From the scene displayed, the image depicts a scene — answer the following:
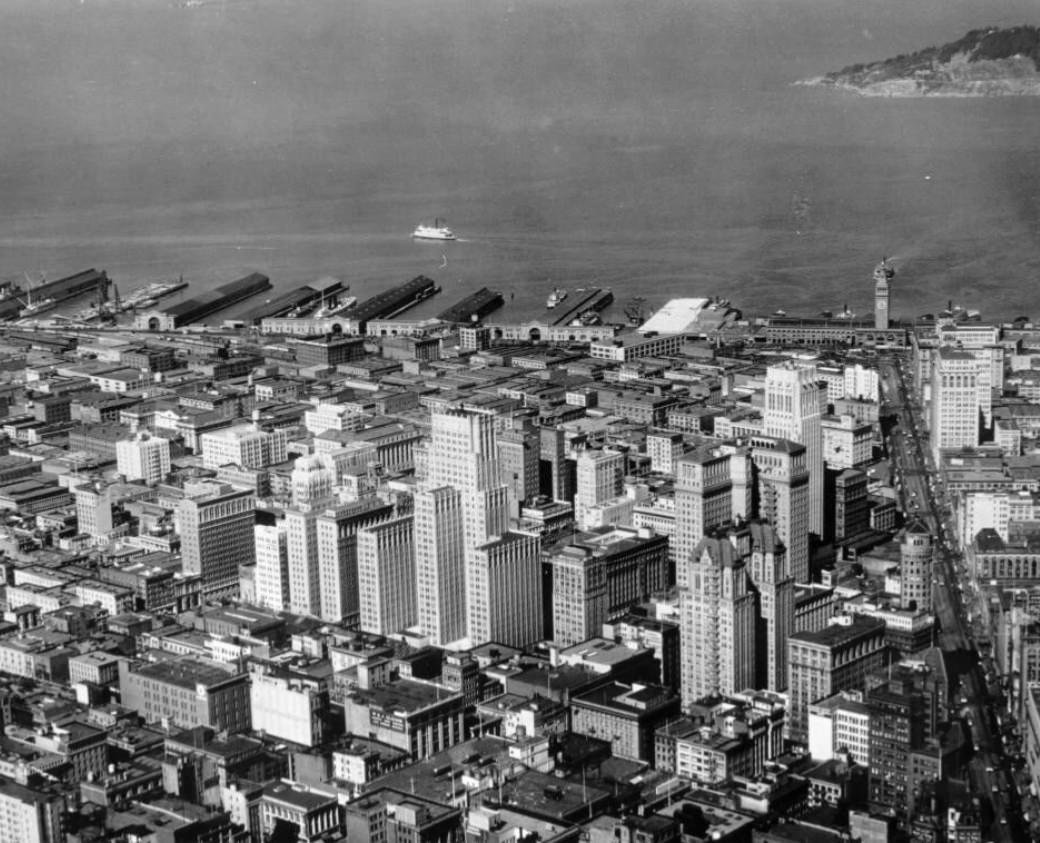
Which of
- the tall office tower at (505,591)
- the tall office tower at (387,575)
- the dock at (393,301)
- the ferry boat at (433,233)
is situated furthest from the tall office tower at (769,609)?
the ferry boat at (433,233)

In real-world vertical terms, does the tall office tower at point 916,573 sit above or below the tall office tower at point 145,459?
below

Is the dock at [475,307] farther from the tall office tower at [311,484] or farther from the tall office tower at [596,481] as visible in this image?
the tall office tower at [311,484]

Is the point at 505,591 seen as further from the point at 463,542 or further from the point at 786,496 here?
the point at 786,496

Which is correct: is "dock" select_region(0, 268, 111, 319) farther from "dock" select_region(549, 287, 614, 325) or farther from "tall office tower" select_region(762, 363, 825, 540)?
"tall office tower" select_region(762, 363, 825, 540)

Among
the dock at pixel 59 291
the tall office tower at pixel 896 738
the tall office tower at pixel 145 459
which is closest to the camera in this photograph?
the tall office tower at pixel 896 738

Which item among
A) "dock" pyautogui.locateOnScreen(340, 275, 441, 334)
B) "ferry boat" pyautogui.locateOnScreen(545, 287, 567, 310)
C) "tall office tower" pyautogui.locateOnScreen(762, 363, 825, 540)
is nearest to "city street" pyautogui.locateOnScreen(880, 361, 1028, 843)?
"tall office tower" pyautogui.locateOnScreen(762, 363, 825, 540)

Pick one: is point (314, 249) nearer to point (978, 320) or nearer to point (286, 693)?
point (978, 320)
